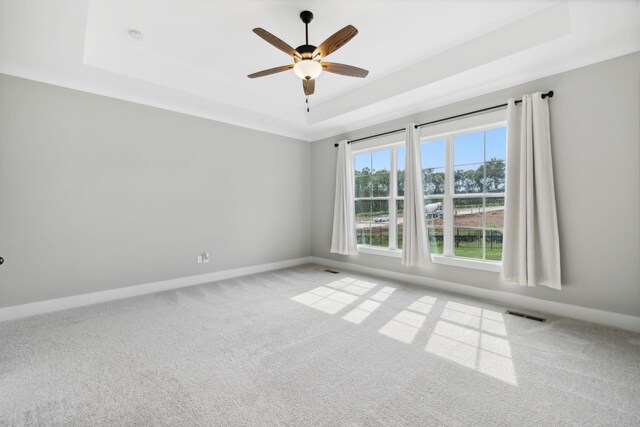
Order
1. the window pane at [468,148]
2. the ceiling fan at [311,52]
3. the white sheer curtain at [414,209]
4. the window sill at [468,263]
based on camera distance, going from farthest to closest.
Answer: the white sheer curtain at [414,209]
the window pane at [468,148]
the window sill at [468,263]
the ceiling fan at [311,52]

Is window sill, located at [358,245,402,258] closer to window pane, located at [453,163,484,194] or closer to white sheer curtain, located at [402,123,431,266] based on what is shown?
white sheer curtain, located at [402,123,431,266]

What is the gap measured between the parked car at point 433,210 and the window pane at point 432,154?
0.56 metres

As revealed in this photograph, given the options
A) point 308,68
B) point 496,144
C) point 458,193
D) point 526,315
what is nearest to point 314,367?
point 526,315

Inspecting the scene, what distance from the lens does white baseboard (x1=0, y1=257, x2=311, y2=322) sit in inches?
119

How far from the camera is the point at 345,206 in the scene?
16.7 feet

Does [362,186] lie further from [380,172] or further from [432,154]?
[432,154]

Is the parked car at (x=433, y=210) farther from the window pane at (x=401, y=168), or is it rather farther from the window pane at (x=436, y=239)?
the window pane at (x=401, y=168)

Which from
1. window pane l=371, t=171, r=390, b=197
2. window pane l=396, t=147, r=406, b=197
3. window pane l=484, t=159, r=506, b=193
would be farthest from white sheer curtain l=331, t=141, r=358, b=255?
window pane l=484, t=159, r=506, b=193

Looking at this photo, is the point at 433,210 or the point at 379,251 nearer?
the point at 433,210

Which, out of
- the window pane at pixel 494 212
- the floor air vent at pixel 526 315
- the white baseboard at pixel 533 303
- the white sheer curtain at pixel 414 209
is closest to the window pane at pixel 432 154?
the white sheer curtain at pixel 414 209

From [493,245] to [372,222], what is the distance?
1917mm

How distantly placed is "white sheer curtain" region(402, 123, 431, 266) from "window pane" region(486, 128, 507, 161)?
2.85ft

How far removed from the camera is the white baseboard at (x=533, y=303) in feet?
8.87

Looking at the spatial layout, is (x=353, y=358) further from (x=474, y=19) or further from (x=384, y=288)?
(x=474, y=19)
